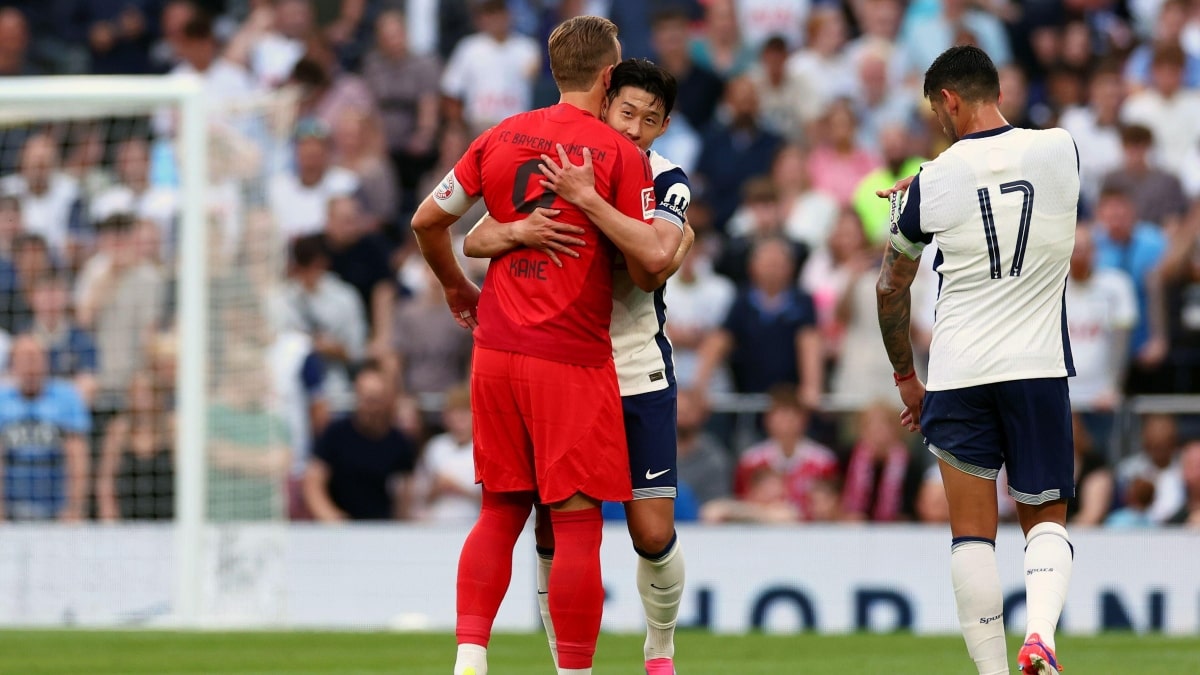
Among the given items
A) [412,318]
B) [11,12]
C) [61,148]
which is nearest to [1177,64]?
[412,318]

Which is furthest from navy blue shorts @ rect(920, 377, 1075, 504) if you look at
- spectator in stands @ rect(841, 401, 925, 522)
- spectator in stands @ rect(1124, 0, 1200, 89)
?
spectator in stands @ rect(1124, 0, 1200, 89)

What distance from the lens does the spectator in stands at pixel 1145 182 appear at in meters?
15.7

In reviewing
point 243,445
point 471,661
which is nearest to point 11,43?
point 243,445

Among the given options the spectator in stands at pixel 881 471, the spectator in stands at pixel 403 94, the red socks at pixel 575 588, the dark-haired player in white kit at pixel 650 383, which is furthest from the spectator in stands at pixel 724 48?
the red socks at pixel 575 588

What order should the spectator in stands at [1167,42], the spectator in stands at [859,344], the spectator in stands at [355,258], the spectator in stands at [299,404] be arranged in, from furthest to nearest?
the spectator in stands at [1167,42] < the spectator in stands at [355,258] < the spectator in stands at [299,404] < the spectator in stands at [859,344]

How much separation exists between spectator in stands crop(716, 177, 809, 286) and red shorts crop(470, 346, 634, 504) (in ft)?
29.5

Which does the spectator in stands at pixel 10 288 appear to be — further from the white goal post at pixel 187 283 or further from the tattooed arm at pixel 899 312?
the tattooed arm at pixel 899 312

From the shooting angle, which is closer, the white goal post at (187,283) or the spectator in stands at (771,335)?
the white goal post at (187,283)

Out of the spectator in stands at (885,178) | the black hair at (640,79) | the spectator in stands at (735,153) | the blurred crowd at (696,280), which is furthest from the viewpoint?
the spectator in stands at (735,153)

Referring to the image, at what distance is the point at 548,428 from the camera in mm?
6824

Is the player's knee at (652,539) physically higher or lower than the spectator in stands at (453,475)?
higher

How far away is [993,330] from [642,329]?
4.55 ft

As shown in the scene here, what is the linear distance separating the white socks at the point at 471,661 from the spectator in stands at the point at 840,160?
34.8 feet

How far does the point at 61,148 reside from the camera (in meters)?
15.8
